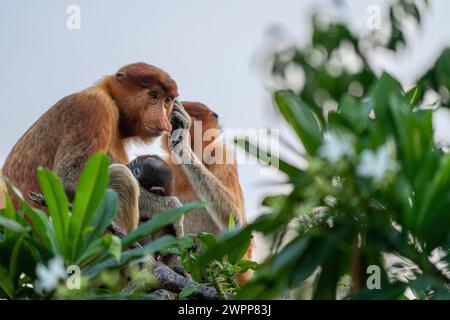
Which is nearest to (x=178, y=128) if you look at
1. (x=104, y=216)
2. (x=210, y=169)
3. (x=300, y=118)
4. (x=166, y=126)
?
(x=166, y=126)

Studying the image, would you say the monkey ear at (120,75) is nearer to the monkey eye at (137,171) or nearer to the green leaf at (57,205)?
the monkey eye at (137,171)

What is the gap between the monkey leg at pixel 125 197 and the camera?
5.72 m

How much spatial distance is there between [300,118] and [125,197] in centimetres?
277

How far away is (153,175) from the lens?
6.60 meters

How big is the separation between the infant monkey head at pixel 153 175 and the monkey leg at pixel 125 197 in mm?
804

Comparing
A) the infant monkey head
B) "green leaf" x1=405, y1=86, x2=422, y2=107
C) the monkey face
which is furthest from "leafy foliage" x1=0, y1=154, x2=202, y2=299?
the monkey face

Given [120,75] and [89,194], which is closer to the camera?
[89,194]

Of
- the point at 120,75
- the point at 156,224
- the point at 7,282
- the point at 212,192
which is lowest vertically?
the point at 212,192

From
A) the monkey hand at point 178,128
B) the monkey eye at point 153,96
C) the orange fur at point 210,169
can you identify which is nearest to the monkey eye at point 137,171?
the monkey hand at point 178,128

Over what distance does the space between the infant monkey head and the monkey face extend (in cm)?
24

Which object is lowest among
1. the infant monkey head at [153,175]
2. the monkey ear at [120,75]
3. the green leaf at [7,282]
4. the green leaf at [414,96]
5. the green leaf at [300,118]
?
the infant monkey head at [153,175]

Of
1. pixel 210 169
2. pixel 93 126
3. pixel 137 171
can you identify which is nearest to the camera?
pixel 93 126

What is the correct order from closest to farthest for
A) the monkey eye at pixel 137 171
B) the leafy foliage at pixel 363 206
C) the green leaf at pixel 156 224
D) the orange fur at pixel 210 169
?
the leafy foliage at pixel 363 206, the green leaf at pixel 156 224, the monkey eye at pixel 137 171, the orange fur at pixel 210 169

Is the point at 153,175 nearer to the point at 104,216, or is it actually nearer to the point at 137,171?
the point at 137,171
